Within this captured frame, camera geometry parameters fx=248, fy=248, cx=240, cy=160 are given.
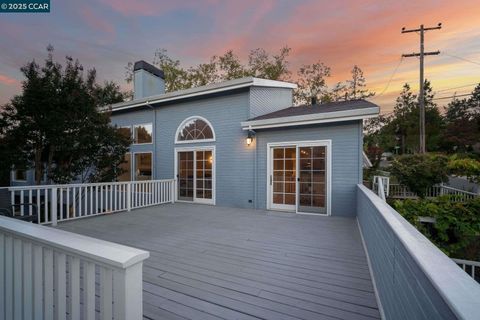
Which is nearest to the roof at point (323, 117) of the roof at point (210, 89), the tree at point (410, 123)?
the roof at point (210, 89)

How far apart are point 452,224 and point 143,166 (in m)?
9.76

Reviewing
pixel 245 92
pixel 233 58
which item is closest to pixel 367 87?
pixel 233 58

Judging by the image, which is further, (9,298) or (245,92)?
(245,92)

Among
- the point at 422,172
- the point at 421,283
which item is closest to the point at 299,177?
the point at 422,172

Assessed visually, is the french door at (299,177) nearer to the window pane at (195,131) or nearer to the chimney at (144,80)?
the window pane at (195,131)

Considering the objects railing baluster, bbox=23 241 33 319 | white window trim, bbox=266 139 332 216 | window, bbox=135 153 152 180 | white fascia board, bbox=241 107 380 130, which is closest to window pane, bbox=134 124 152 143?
window, bbox=135 153 152 180

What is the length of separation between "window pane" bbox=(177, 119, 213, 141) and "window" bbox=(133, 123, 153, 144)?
1615mm

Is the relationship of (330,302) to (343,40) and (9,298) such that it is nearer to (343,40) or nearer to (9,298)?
(9,298)

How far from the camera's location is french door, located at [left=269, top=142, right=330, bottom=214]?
6379mm

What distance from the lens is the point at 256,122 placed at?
22.6 ft

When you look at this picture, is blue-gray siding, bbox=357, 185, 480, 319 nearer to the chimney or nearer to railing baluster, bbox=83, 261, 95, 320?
railing baluster, bbox=83, 261, 95, 320

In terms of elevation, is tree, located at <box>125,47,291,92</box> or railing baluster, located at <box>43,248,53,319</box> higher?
tree, located at <box>125,47,291,92</box>

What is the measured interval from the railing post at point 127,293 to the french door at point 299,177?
5805 millimetres

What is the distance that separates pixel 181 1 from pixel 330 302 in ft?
28.2
